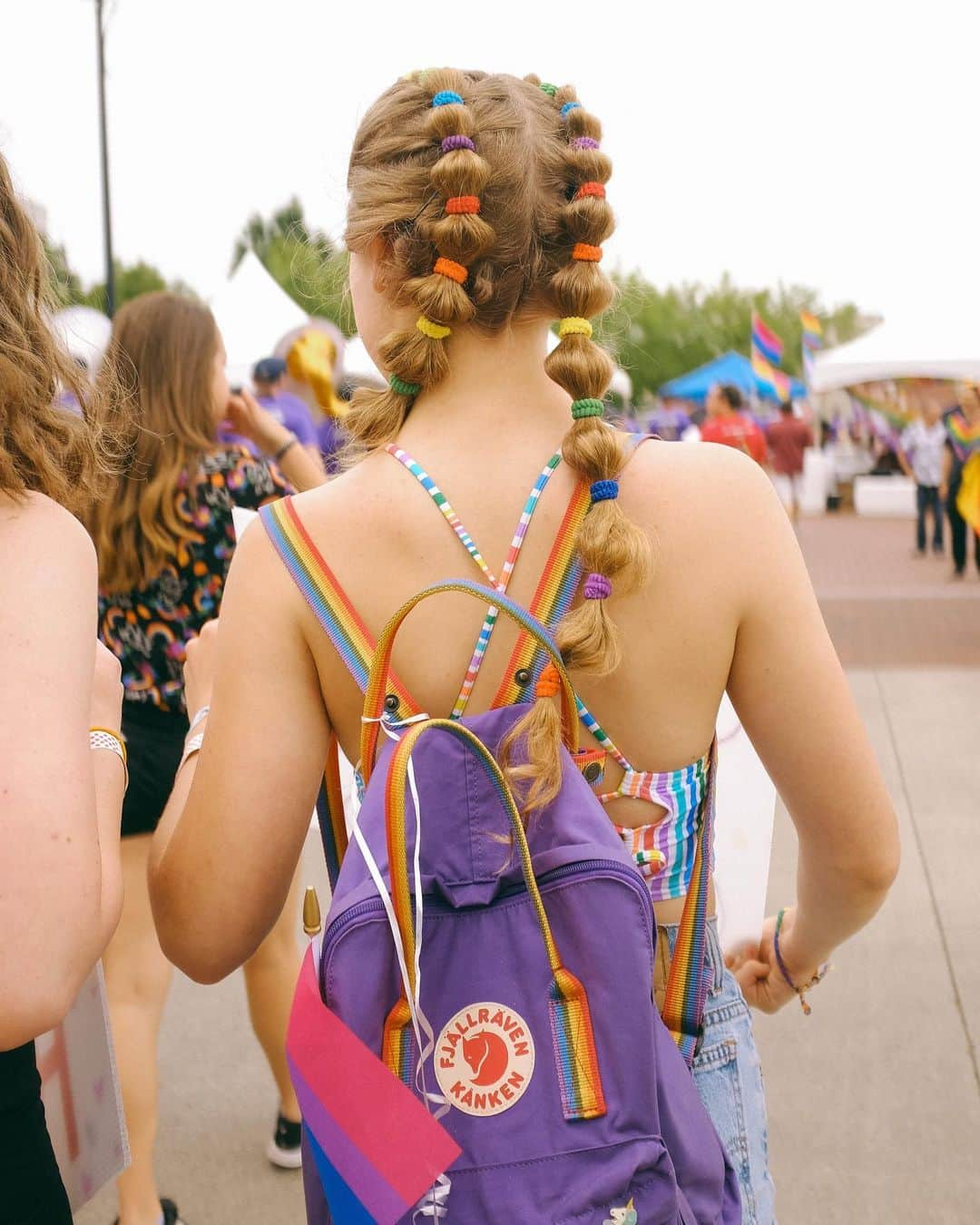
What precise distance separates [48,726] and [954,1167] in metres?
2.79

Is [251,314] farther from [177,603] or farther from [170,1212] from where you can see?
[170,1212]

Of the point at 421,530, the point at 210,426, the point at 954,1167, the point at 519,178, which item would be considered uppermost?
the point at 519,178

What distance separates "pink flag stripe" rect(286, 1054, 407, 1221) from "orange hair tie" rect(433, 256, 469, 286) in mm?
782

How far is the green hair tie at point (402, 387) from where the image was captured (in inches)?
57.4

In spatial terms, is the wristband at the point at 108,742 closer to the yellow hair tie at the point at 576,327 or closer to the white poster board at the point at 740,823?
the yellow hair tie at the point at 576,327

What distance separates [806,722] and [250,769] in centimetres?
60

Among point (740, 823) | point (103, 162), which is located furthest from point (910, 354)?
point (740, 823)

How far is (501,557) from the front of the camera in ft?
4.51

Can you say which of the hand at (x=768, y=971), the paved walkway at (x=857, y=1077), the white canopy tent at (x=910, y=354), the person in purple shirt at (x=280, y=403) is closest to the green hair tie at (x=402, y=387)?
the hand at (x=768, y=971)

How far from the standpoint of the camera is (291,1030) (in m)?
1.20

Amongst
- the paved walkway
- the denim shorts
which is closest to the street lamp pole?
the paved walkway

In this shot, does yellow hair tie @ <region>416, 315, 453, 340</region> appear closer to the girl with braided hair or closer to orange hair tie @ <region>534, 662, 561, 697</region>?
the girl with braided hair

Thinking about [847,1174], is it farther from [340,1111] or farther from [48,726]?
[48,726]

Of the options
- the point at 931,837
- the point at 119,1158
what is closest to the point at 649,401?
the point at 931,837
